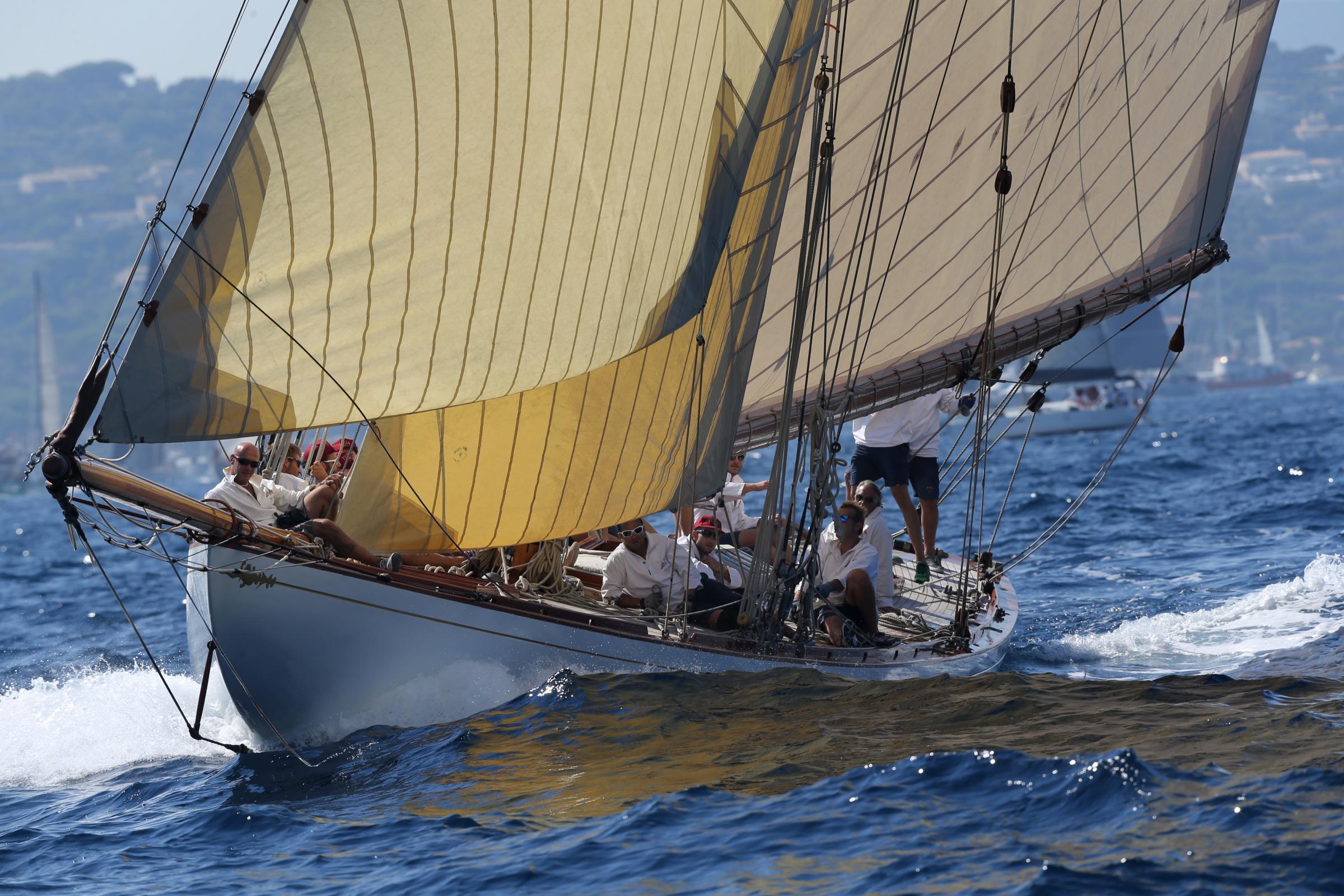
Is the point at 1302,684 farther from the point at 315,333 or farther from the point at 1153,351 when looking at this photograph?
the point at 1153,351

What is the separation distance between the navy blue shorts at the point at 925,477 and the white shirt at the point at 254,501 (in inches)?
197

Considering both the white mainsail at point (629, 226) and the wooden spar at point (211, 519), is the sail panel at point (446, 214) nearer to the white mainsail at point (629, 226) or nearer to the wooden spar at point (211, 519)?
the white mainsail at point (629, 226)

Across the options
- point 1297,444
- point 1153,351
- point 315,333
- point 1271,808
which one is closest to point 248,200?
point 315,333

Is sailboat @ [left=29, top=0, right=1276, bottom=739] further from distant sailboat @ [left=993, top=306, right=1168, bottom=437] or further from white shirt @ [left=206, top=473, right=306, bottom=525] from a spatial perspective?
distant sailboat @ [left=993, top=306, right=1168, bottom=437]

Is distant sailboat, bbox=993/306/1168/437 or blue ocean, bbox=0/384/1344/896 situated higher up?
distant sailboat, bbox=993/306/1168/437

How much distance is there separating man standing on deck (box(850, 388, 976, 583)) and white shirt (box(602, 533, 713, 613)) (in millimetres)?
2933

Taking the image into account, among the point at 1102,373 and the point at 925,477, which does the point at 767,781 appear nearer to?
the point at 925,477

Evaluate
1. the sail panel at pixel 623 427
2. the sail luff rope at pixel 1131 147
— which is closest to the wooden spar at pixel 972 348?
the sail luff rope at pixel 1131 147

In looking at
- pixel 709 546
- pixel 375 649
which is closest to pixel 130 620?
pixel 375 649

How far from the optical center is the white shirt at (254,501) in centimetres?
952

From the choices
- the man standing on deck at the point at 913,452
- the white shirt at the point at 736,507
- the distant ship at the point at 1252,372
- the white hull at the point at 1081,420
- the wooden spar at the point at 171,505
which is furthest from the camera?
the distant ship at the point at 1252,372

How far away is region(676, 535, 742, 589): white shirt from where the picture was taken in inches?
388

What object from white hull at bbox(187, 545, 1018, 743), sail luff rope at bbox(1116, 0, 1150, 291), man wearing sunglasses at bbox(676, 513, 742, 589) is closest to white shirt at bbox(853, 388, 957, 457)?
sail luff rope at bbox(1116, 0, 1150, 291)

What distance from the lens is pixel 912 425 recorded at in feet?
40.9
